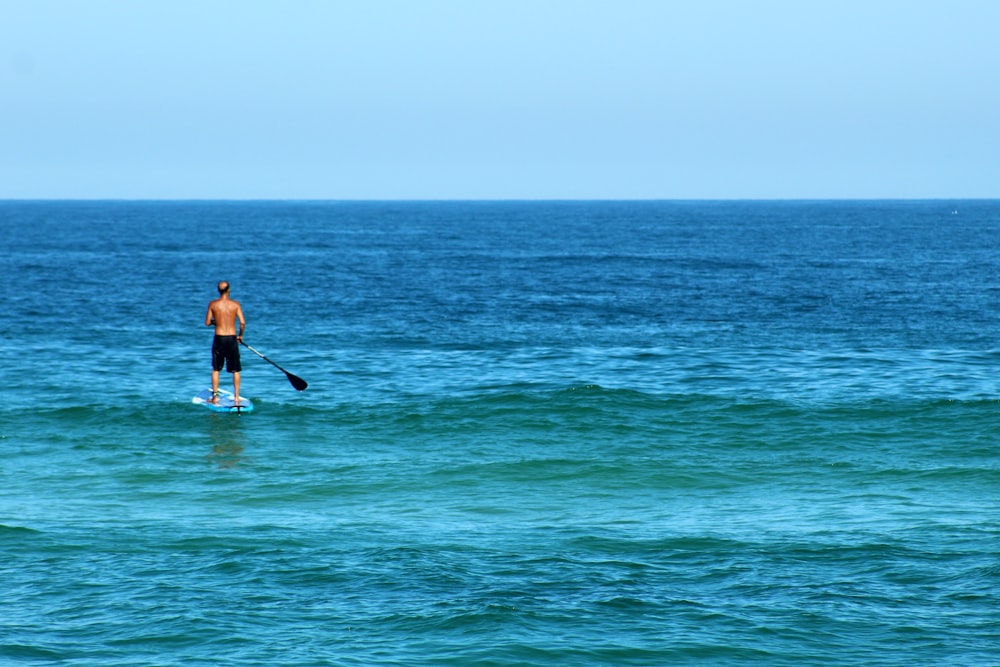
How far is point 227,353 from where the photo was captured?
2180 centimetres

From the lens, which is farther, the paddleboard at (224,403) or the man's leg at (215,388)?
the paddleboard at (224,403)

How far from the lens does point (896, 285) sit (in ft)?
194

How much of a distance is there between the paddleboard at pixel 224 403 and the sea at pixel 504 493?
0.21 m

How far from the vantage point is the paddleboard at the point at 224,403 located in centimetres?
2247

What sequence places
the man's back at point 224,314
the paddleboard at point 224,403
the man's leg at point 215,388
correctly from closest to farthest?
1. the man's back at point 224,314
2. the man's leg at point 215,388
3. the paddleboard at point 224,403

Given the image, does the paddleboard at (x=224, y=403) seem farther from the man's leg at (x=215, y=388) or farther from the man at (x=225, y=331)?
the man at (x=225, y=331)

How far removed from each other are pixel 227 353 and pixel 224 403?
127 centimetres

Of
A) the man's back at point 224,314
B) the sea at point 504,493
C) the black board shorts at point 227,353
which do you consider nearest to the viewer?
the sea at point 504,493

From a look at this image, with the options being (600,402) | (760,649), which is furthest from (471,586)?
(600,402)

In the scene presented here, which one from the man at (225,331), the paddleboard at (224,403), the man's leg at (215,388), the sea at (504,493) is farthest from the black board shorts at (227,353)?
the sea at (504,493)

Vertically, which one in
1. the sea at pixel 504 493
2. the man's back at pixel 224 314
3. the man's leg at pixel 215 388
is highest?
the man's back at pixel 224 314

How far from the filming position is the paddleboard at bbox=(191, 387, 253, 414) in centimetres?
2247

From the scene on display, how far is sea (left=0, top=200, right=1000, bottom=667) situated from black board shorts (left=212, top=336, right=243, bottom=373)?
42.4 inches

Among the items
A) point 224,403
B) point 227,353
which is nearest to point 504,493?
point 227,353
